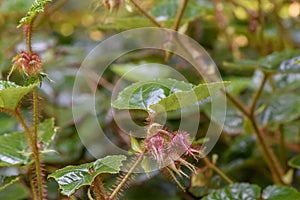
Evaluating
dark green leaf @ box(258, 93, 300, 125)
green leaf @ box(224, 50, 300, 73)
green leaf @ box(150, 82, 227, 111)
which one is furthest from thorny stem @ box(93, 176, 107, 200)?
dark green leaf @ box(258, 93, 300, 125)

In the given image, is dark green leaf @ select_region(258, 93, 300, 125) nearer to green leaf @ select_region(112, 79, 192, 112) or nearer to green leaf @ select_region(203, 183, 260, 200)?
green leaf @ select_region(203, 183, 260, 200)

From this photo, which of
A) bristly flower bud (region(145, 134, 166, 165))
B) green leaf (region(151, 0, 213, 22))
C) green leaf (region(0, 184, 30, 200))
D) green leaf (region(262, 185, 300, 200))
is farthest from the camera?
green leaf (region(151, 0, 213, 22))

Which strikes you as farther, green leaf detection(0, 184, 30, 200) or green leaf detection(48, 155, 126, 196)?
green leaf detection(0, 184, 30, 200)

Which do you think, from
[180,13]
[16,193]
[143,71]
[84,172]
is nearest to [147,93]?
[84,172]

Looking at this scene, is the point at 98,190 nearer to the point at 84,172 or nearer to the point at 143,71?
the point at 84,172

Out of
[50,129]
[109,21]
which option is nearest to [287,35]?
[109,21]

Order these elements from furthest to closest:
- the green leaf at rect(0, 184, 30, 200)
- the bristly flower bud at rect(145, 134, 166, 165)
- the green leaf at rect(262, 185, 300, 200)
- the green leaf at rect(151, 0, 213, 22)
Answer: the green leaf at rect(151, 0, 213, 22)
the green leaf at rect(0, 184, 30, 200)
the green leaf at rect(262, 185, 300, 200)
the bristly flower bud at rect(145, 134, 166, 165)

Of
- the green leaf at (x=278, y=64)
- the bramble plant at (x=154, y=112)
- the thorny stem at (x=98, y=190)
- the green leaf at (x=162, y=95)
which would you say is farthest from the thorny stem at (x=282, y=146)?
the thorny stem at (x=98, y=190)
